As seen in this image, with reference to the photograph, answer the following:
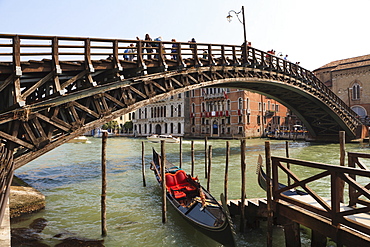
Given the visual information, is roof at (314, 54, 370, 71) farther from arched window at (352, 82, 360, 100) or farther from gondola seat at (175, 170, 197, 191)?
gondola seat at (175, 170, 197, 191)

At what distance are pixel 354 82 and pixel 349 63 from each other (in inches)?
106

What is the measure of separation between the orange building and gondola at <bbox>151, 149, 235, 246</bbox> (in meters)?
25.3

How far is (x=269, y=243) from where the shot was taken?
4.09 m

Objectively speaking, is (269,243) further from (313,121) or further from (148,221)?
(313,121)

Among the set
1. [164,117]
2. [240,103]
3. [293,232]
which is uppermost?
[240,103]

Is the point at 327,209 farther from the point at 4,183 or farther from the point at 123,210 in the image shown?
the point at 123,210

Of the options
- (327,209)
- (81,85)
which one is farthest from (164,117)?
(327,209)

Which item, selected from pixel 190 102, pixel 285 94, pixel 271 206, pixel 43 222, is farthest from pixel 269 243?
pixel 190 102

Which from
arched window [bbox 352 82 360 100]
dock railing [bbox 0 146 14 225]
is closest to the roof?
arched window [bbox 352 82 360 100]

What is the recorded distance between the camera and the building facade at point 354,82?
28.7 metres

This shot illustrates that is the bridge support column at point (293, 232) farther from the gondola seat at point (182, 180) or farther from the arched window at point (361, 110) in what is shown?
the arched window at point (361, 110)

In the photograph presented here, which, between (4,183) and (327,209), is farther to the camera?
(327,209)

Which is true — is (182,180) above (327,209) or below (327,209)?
below

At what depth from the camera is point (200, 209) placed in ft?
16.3
